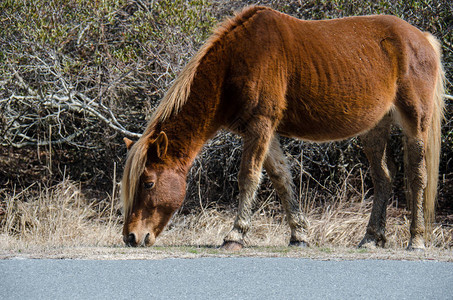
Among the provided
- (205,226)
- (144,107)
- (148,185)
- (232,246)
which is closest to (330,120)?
(232,246)

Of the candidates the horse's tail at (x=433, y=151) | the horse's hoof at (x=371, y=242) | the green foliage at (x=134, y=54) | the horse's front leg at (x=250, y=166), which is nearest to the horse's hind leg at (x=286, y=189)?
the horse's front leg at (x=250, y=166)

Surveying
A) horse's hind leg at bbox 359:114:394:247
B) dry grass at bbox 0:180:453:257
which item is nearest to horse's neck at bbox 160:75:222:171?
dry grass at bbox 0:180:453:257

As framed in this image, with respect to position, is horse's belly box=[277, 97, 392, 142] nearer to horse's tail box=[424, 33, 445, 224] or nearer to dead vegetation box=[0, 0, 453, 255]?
horse's tail box=[424, 33, 445, 224]

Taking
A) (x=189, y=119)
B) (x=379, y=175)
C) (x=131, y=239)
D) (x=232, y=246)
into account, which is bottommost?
(x=232, y=246)

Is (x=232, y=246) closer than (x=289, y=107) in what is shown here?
Yes

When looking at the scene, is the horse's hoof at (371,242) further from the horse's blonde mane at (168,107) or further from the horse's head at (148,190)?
the horse's blonde mane at (168,107)

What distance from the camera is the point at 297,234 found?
650 centimetres

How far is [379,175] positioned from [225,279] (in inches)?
137

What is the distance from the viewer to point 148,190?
580cm

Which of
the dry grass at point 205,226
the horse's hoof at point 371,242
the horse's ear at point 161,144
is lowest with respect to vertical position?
the dry grass at point 205,226

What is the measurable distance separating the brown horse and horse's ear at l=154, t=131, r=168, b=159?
1 cm

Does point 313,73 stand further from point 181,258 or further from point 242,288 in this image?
point 242,288

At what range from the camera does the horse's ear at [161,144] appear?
5730 millimetres

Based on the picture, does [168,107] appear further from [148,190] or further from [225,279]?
[225,279]
